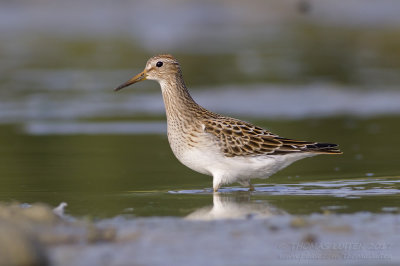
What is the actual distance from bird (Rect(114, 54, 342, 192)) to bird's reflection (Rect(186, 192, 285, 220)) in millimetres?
566

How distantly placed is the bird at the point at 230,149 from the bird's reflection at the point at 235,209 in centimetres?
57

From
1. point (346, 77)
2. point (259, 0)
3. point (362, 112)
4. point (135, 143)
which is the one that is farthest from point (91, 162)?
point (259, 0)

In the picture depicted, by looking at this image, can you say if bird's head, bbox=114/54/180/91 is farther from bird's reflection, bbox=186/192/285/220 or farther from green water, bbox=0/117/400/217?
bird's reflection, bbox=186/192/285/220

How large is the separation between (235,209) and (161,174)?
305cm

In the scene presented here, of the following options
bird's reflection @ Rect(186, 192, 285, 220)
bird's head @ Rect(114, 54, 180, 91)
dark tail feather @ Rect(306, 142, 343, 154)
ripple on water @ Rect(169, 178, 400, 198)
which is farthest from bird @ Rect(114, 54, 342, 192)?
bird's head @ Rect(114, 54, 180, 91)

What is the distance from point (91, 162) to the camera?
517 inches

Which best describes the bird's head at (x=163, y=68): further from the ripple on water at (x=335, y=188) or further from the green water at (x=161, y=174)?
the ripple on water at (x=335, y=188)

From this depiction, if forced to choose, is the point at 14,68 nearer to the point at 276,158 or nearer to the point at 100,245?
the point at 276,158

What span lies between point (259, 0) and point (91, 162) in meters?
30.1

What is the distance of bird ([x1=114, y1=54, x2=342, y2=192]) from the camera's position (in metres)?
10.6

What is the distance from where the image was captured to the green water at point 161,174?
9469mm

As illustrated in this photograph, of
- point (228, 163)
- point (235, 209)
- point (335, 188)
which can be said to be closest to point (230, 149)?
point (228, 163)

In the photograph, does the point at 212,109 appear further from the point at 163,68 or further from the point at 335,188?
the point at 335,188

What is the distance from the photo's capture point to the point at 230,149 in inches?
419
